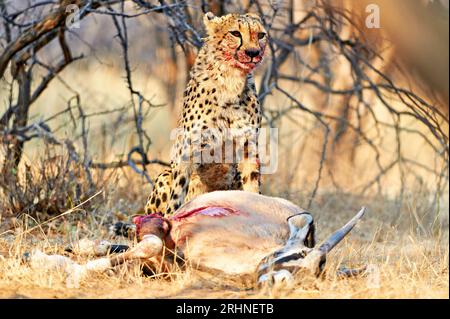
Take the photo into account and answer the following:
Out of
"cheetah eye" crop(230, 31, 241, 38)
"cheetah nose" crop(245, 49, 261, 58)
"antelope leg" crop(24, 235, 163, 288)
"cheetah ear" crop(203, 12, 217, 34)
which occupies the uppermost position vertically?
"cheetah ear" crop(203, 12, 217, 34)

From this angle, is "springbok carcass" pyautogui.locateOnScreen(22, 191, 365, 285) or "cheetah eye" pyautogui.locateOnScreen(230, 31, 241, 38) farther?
"cheetah eye" pyautogui.locateOnScreen(230, 31, 241, 38)

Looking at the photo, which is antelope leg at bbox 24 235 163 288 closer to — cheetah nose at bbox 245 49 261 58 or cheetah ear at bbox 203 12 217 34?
cheetah nose at bbox 245 49 261 58

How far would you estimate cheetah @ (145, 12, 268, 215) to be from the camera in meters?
3.49

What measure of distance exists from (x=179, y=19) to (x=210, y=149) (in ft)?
3.91

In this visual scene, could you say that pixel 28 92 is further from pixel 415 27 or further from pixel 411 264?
pixel 415 27

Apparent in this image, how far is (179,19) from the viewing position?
4.40 m

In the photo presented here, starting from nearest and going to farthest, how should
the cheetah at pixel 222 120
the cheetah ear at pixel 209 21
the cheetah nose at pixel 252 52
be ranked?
the cheetah nose at pixel 252 52 → the cheetah at pixel 222 120 → the cheetah ear at pixel 209 21

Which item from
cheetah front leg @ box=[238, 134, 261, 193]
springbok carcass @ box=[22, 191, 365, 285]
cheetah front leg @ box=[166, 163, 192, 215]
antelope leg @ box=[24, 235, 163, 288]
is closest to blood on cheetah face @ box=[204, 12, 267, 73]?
cheetah front leg @ box=[238, 134, 261, 193]

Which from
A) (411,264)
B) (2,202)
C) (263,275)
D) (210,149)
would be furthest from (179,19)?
(263,275)

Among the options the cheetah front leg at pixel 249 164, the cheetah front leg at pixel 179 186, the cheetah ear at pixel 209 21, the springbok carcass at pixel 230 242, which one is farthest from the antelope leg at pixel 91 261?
the cheetah ear at pixel 209 21

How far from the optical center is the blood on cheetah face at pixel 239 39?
3.42 meters

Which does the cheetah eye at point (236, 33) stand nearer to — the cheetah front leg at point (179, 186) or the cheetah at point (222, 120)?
the cheetah at point (222, 120)

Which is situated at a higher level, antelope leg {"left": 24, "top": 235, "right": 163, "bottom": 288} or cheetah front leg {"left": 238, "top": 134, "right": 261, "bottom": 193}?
cheetah front leg {"left": 238, "top": 134, "right": 261, "bottom": 193}

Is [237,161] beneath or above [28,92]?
beneath
